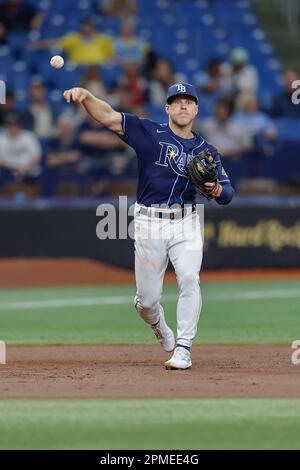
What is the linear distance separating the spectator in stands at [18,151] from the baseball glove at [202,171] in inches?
330

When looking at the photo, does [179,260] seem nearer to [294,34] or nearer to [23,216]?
[23,216]

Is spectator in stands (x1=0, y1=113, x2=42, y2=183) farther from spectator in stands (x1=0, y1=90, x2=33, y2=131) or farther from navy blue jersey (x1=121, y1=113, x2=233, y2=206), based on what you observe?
navy blue jersey (x1=121, y1=113, x2=233, y2=206)

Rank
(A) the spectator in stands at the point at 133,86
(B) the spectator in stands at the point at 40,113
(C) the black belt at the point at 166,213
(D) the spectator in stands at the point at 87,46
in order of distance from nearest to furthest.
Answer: (C) the black belt at the point at 166,213 → (B) the spectator in stands at the point at 40,113 → (A) the spectator in stands at the point at 133,86 → (D) the spectator in stands at the point at 87,46

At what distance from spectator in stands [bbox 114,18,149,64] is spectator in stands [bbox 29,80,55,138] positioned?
2107mm

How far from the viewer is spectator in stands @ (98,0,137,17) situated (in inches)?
803

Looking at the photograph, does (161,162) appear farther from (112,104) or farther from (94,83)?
(94,83)

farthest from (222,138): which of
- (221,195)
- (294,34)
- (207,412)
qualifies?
(207,412)

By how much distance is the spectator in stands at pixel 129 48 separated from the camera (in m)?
19.2

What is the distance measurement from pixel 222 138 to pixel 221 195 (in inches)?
364

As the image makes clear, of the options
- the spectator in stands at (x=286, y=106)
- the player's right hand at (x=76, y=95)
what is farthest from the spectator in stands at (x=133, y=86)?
the player's right hand at (x=76, y=95)

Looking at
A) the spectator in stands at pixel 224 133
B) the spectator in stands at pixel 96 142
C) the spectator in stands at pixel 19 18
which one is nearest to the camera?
the spectator in stands at pixel 96 142

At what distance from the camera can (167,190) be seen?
8.52 metres

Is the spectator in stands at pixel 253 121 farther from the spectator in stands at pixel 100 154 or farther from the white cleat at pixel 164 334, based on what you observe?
the white cleat at pixel 164 334

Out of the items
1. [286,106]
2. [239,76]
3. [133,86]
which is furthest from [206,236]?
[239,76]
